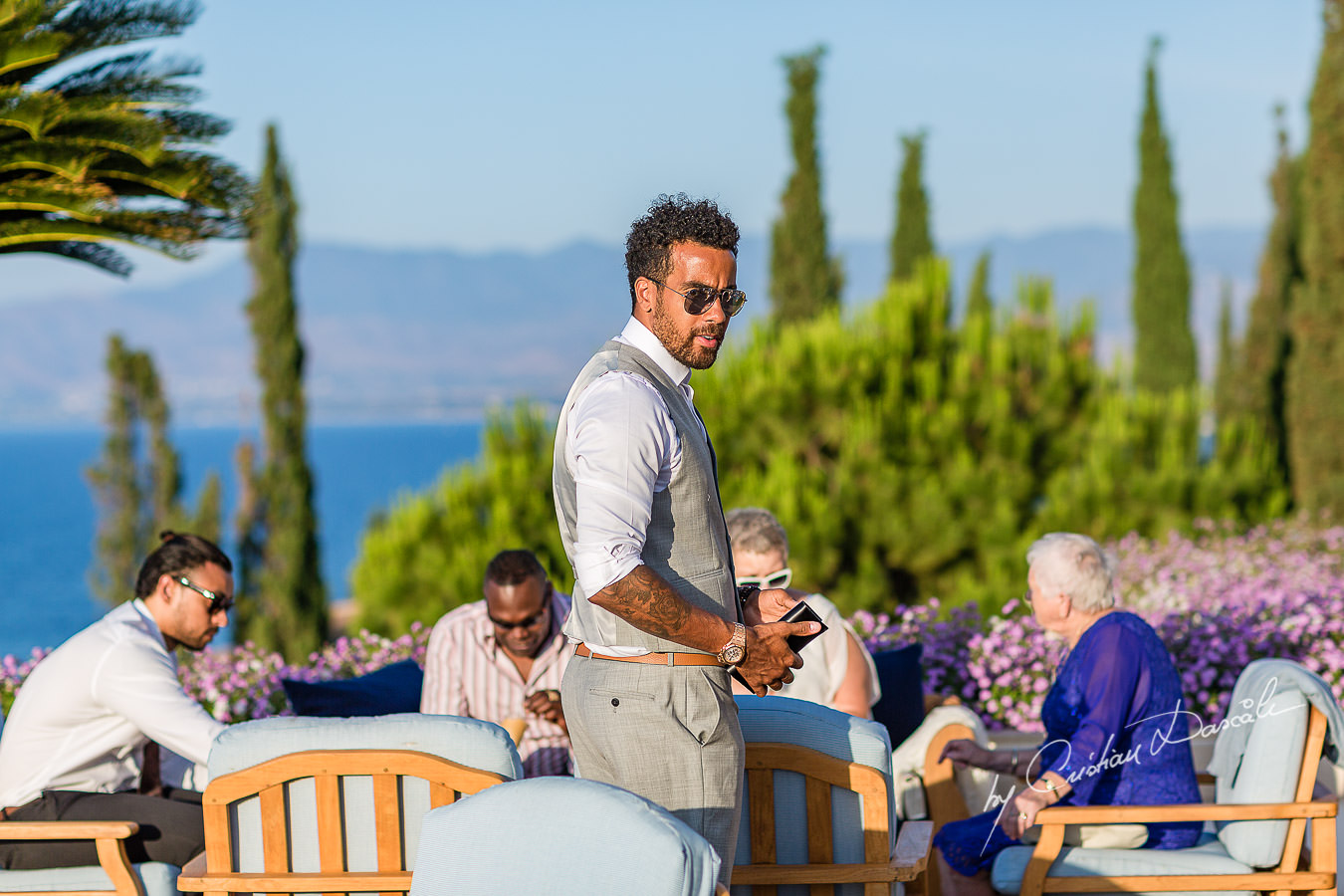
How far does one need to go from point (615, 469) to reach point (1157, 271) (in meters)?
25.3

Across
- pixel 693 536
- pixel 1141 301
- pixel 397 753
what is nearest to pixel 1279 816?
pixel 693 536

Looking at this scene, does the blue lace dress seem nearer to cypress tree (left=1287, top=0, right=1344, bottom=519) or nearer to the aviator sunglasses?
the aviator sunglasses

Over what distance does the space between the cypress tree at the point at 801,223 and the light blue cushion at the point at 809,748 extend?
14.4m

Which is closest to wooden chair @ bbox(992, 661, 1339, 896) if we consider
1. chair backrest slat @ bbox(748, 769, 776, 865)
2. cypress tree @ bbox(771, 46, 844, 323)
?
chair backrest slat @ bbox(748, 769, 776, 865)

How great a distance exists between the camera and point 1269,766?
→ 315 cm

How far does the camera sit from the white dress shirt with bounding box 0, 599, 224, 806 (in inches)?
132

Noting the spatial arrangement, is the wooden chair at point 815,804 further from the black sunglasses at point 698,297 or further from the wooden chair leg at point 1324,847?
the wooden chair leg at point 1324,847

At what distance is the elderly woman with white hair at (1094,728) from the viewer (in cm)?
328

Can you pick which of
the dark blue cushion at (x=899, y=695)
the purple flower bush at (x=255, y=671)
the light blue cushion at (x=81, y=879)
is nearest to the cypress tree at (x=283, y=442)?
the purple flower bush at (x=255, y=671)

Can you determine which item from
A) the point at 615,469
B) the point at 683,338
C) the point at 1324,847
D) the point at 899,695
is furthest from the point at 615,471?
the point at 899,695

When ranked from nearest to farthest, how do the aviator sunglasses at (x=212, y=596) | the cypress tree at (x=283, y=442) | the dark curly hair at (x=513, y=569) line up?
the aviator sunglasses at (x=212, y=596), the dark curly hair at (x=513, y=569), the cypress tree at (x=283, y=442)

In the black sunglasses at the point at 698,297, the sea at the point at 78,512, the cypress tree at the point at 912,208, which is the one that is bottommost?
the sea at the point at 78,512

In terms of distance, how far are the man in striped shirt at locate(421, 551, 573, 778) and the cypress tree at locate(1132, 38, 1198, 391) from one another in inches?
889

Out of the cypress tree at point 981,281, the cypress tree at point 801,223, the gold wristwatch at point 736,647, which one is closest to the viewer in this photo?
the gold wristwatch at point 736,647
